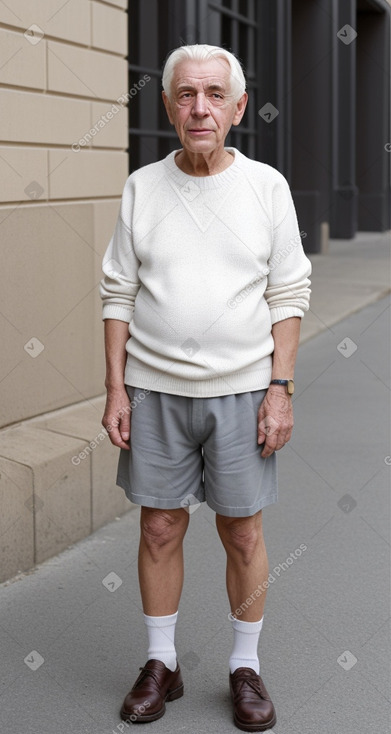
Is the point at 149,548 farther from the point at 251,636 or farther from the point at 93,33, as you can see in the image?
the point at 93,33

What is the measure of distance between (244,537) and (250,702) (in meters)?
0.50

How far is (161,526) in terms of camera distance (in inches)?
125

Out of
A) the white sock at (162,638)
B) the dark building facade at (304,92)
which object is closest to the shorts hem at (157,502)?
the white sock at (162,638)

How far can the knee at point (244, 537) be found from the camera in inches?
124

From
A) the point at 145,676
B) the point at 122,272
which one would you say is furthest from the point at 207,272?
the point at 145,676

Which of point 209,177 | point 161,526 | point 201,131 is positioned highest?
point 201,131

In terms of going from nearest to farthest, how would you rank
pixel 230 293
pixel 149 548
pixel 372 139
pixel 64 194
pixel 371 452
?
pixel 230 293
pixel 149 548
pixel 64 194
pixel 371 452
pixel 372 139

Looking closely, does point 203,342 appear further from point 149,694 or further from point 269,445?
point 149,694

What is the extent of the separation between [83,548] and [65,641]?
3.12ft

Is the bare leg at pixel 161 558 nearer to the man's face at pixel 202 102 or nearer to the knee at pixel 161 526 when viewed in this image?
the knee at pixel 161 526

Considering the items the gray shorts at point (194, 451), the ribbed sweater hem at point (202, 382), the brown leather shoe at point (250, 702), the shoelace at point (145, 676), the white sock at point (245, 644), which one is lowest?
the brown leather shoe at point (250, 702)

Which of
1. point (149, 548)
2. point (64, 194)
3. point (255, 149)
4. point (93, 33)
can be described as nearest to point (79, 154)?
point (64, 194)

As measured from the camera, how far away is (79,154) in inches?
211

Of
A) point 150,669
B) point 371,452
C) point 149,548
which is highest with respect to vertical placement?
point 149,548
